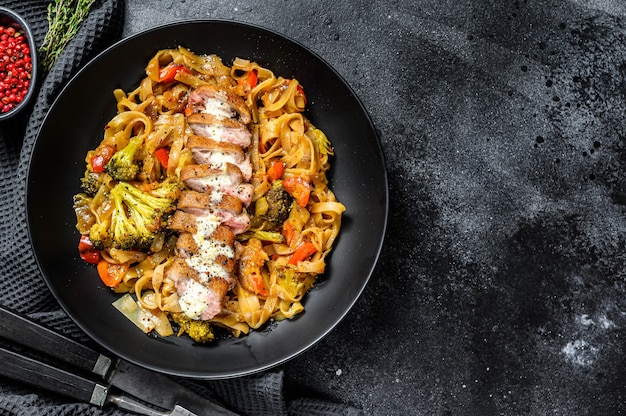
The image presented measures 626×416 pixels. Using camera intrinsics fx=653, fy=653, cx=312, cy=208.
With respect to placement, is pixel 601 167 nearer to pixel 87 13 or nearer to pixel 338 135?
pixel 338 135

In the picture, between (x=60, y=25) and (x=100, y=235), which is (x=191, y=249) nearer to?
(x=100, y=235)

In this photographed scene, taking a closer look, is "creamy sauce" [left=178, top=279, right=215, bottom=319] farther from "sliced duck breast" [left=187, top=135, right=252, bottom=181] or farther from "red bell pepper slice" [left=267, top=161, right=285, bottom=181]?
"red bell pepper slice" [left=267, top=161, right=285, bottom=181]

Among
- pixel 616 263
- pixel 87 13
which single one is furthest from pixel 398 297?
pixel 87 13

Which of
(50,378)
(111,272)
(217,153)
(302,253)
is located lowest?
(50,378)

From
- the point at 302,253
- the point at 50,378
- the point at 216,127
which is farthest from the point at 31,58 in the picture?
the point at 302,253

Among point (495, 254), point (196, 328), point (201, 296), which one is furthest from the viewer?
point (495, 254)
